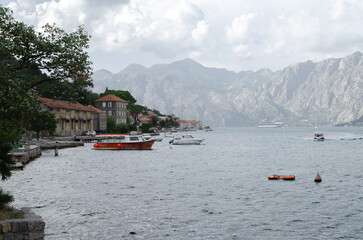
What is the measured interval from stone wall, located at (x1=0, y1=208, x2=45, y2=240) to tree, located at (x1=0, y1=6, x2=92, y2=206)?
7.28m

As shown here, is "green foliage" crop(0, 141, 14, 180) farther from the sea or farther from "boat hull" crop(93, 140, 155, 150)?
"boat hull" crop(93, 140, 155, 150)

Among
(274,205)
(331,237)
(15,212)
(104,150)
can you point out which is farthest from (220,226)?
(104,150)

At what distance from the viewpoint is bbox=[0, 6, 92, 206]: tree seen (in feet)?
69.9

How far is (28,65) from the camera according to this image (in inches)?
944

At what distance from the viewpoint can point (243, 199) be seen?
99.0 ft

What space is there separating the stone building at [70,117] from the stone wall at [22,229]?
357ft

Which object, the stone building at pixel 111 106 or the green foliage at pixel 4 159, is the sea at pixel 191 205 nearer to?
the green foliage at pixel 4 159

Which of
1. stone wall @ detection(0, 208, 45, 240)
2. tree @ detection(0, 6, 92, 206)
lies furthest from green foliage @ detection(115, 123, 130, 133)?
stone wall @ detection(0, 208, 45, 240)

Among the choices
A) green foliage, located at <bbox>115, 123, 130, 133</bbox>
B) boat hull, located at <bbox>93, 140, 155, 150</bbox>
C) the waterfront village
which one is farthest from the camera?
green foliage, located at <bbox>115, 123, 130, 133</bbox>

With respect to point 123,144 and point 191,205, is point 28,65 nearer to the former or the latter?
point 191,205

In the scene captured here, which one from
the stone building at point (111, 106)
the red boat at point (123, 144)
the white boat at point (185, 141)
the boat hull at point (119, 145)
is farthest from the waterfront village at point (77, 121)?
the white boat at point (185, 141)

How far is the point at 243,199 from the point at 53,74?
15945 millimetres

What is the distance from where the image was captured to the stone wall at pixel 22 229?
14.9 metres

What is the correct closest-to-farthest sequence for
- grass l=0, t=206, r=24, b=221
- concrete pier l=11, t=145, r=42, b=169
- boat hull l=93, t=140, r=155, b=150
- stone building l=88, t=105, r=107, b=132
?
grass l=0, t=206, r=24, b=221 < concrete pier l=11, t=145, r=42, b=169 < boat hull l=93, t=140, r=155, b=150 < stone building l=88, t=105, r=107, b=132
